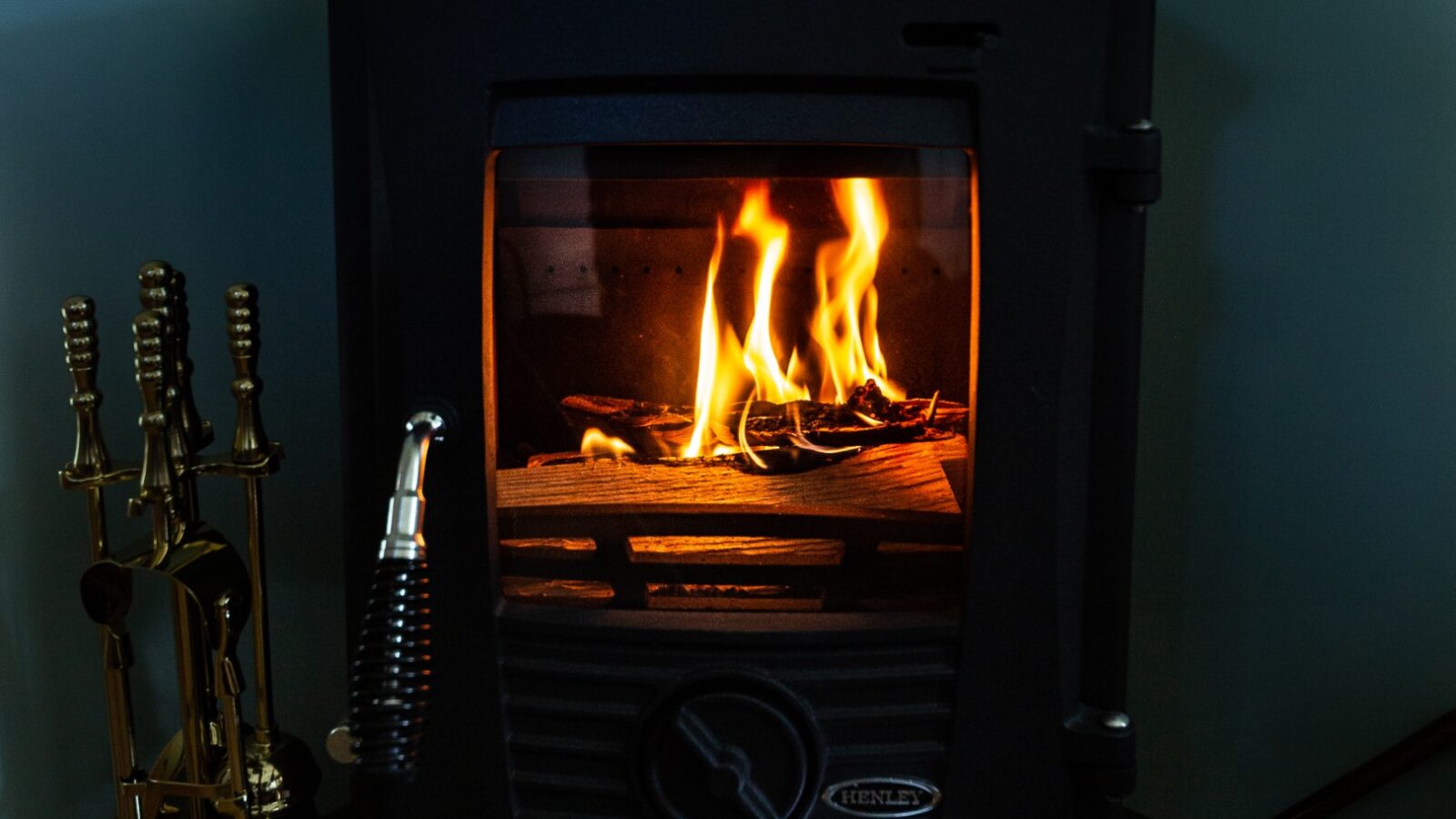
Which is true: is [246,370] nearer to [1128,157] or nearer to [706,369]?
[706,369]

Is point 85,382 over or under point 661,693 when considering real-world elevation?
over

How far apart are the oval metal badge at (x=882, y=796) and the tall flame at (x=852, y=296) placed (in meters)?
0.29

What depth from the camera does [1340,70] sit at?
1092 millimetres

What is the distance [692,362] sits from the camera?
95 centimetres

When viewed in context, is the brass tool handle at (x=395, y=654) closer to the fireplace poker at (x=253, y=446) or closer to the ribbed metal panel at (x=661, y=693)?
the ribbed metal panel at (x=661, y=693)

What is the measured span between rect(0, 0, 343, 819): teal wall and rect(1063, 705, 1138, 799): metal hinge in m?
0.72

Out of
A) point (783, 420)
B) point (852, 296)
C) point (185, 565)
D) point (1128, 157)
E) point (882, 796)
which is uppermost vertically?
point (1128, 157)

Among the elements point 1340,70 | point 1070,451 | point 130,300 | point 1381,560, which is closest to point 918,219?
point 1070,451

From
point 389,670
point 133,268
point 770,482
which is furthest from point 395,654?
point 133,268

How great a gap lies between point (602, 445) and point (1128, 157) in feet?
1.45

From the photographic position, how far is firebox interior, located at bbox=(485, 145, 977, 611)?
91 cm

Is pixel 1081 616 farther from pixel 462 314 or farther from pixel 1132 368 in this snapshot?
pixel 462 314

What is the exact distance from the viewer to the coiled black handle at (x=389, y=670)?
75 cm

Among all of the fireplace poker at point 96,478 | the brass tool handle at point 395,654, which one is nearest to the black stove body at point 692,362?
the brass tool handle at point 395,654
